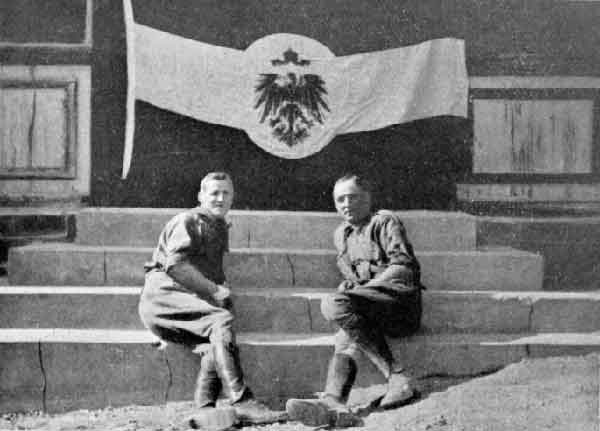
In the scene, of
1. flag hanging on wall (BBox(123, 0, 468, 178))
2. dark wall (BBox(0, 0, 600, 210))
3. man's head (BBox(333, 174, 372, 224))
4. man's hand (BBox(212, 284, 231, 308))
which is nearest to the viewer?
man's hand (BBox(212, 284, 231, 308))

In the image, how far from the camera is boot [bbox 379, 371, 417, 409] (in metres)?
4.68

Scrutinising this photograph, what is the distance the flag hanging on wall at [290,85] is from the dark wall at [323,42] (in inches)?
13.0

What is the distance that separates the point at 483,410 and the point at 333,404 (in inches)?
32.6

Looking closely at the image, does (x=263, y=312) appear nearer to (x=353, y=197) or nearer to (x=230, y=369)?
(x=230, y=369)

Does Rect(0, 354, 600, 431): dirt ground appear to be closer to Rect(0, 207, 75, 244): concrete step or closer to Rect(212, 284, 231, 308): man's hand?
Rect(212, 284, 231, 308): man's hand

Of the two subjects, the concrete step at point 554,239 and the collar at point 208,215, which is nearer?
the collar at point 208,215

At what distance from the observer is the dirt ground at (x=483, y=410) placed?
4.27 metres

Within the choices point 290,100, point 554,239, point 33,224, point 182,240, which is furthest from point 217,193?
point 554,239

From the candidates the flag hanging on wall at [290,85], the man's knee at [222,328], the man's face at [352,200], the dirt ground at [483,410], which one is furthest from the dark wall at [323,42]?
the dirt ground at [483,410]

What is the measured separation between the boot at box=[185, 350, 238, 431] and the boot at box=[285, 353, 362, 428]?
0.34m

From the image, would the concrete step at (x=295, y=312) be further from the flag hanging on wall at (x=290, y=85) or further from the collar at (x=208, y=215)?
the flag hanging on wall at (x=290, y=85)

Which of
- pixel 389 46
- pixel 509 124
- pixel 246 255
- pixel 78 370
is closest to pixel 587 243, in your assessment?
pixel 509 124

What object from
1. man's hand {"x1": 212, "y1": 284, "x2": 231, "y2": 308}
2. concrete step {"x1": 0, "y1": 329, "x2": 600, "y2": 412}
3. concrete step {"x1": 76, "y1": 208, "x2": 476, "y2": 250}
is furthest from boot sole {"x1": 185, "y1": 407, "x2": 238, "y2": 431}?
concrete step {"x1": 76, "y1": 208, "x2": 476, "y2": 250}

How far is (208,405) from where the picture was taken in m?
4.76
